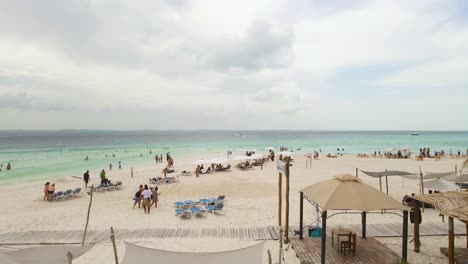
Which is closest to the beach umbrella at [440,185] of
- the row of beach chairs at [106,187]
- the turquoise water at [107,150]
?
the row of beach chairs at [106,187]

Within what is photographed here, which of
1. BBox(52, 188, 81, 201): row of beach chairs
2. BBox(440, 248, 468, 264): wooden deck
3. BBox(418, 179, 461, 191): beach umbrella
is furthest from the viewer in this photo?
BBox(52, 188, 81, 201): row of beach chairs

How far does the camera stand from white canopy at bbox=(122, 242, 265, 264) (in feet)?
17.7

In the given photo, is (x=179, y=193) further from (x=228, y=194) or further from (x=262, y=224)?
(x=262, y=224)

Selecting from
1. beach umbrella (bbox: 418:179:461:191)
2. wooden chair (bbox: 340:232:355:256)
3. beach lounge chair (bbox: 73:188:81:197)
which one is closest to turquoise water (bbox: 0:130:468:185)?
beach lounge chair (bbox: 73:188:81:197)

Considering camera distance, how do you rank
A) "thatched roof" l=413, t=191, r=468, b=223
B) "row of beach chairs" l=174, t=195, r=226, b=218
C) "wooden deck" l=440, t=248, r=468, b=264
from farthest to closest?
"row of beach chairs" l=174, t=195, r=226, b=218 → "wooden deck" l=440, t=248, r=468, b=264 → "thatched roof" l=413, t=191, r=468, b=223

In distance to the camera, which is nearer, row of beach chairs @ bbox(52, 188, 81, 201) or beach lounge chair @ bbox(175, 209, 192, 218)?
beach lounge chair @ bbox(175, 209, 192, 218)

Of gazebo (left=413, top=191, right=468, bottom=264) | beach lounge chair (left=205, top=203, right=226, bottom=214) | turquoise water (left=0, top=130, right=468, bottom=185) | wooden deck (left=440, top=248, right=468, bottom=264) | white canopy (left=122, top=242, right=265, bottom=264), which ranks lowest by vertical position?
turquoise water (left=0, top=130, right=468, bottom=185)

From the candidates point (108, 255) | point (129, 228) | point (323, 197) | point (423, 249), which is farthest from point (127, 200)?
point (423, 249)

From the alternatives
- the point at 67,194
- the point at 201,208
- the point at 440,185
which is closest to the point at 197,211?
the point at 201,208

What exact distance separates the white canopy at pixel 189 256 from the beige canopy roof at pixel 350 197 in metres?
2.12

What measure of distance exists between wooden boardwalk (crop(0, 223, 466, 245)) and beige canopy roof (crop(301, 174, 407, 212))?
9.59 ft

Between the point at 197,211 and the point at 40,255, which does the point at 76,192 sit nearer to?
the point at 197,211

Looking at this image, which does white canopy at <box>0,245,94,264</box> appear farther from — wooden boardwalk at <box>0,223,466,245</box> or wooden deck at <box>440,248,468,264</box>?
wooden deck at <box>440,248,468,264</box>

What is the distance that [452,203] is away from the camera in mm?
6707
